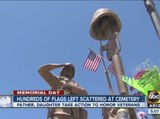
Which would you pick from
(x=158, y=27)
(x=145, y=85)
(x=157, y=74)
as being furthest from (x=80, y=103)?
(x=157, y=74)

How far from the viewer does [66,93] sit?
12047 mm

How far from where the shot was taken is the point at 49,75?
12664mm

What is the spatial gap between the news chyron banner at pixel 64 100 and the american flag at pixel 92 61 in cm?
1139

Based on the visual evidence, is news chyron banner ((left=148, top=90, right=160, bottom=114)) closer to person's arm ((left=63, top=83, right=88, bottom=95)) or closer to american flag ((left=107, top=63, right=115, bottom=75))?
person's arm ((left=63, top=83, right=88, bottom=95))

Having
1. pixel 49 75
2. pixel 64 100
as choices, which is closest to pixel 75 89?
pixel 49 75

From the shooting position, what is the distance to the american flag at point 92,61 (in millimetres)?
23170

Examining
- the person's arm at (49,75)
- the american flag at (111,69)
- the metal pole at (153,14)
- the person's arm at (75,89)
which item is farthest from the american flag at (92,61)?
the metal pole at (153,14)

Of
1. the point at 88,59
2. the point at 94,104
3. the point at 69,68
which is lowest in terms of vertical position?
the point at 94,104

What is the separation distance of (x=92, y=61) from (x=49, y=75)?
1126 cm

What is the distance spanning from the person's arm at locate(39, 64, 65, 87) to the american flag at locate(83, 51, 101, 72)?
10089 millimetres

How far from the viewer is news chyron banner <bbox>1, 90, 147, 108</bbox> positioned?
11109mm

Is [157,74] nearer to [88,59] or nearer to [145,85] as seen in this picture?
[145,85]

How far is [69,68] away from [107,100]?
6.68ft

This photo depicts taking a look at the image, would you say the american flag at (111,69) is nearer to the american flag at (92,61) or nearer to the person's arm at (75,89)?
the american flag at (92,61)
